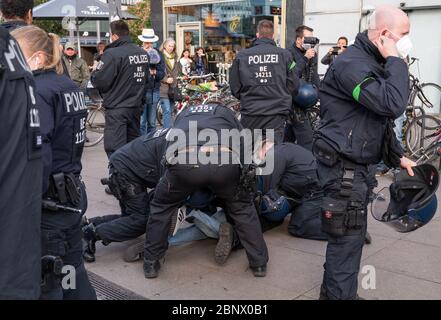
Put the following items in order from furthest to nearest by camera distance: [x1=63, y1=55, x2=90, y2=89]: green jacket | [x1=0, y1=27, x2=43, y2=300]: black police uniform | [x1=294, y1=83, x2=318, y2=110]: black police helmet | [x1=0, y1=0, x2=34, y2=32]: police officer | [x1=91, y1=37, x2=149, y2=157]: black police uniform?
[x1=63, y1=55, x2=90, y2=89]: green jacket, [x1=294, y1=83, x2=318, y2=110]: black police helmet, [x1=91, y1=37, x2=149, y2=157]: black police uniform, [x1=0, y1=0, x2=34, y2=32]: police officer, [x1=0, y1=27, x2=43, y2=300]: black police uniform

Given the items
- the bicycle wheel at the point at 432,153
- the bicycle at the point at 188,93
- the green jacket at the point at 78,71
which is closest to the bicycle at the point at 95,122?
the green jacket at the point at 78,71

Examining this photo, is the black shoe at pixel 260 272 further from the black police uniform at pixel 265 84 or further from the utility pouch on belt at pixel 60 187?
the black police uniform at pixel 265 84

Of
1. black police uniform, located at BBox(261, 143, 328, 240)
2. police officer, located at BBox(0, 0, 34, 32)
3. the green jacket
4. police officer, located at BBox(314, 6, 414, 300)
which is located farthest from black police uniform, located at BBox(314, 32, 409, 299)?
the green jacket

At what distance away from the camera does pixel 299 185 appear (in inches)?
193

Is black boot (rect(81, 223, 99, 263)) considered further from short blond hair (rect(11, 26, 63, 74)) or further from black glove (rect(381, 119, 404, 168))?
black glove (rect(381, 119, 404, 168))

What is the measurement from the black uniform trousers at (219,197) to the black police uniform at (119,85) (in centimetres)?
241

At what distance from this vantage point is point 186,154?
3.73 metres

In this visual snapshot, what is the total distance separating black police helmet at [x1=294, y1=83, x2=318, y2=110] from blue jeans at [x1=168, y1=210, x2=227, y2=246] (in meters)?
2.47

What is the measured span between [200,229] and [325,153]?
1913 mm

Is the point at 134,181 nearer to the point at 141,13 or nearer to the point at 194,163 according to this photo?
the point at 194,163

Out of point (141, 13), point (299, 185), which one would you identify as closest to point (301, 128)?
point (299, 185)

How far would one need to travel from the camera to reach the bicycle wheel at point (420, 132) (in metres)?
7.85

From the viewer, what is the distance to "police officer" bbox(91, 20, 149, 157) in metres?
6.27
